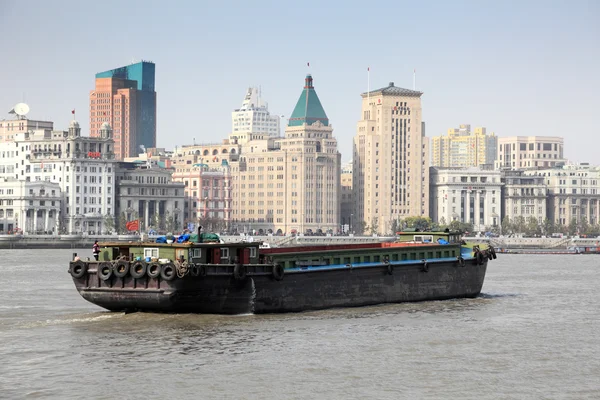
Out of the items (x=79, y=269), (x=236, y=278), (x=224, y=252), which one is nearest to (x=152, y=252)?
(x=224, y=252)

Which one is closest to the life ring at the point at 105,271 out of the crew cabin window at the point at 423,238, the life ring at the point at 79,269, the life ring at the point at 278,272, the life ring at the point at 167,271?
the life ring at the point at 79,269

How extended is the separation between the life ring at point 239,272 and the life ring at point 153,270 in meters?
4.27

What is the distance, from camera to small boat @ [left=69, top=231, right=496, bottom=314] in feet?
199

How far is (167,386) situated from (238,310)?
17.5 metres

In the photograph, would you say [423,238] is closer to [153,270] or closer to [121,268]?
[153,270]

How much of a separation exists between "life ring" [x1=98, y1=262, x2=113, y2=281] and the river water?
6.92 ft

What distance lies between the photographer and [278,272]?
213 feet

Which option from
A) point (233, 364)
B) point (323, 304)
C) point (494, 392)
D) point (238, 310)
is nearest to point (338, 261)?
point (323, 304)

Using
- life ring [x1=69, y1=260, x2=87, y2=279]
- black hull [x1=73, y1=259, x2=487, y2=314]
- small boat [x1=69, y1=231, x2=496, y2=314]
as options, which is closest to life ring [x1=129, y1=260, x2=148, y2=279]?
small boat [x1=69, y1=231, x2=496, y2=314]

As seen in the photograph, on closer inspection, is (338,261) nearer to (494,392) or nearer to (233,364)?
(233,364)

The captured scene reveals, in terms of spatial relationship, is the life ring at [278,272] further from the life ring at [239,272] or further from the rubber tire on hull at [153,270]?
the rubber tire on hull at [153,270]

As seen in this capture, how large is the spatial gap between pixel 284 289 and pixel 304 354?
43.4ft

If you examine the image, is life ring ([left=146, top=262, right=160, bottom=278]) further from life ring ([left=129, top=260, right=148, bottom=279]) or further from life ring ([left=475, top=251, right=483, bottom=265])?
life ring ([left=475, top=251, right=483, bottom=265])

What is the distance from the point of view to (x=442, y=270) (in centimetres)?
8000
